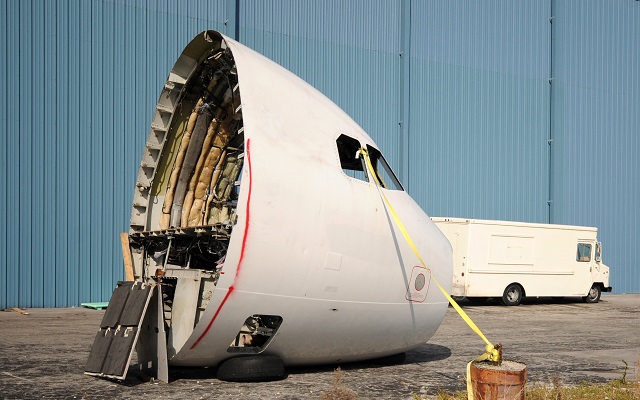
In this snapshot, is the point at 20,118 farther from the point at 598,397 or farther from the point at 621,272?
the point at 621,272

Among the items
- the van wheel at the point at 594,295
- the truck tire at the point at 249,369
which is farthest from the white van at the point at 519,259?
the truck tire at the point at 249,369

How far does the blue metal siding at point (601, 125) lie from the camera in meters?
34.8

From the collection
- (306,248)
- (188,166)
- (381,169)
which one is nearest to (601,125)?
(381,169)

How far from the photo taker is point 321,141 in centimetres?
981

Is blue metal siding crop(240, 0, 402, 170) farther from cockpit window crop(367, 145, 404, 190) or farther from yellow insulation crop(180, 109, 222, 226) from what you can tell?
cockpit window crop(367, 145, 404, 190)

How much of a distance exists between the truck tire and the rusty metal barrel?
2724 millimetres

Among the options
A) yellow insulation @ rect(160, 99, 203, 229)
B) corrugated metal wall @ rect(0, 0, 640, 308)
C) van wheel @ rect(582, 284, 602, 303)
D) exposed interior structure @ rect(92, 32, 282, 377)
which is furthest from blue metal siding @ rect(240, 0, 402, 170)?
yellow insulation @ rect(160, 99, 203, 229)

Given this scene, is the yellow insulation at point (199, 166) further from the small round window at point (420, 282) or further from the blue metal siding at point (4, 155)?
the blue metal siding at point (4, 155)

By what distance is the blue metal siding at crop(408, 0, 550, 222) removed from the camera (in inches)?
1212

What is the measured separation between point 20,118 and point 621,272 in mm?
28496

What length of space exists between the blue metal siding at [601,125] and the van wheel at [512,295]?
26.7 feet

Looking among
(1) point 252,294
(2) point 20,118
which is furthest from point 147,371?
(2) point 20,118

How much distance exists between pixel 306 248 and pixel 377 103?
2088 cm

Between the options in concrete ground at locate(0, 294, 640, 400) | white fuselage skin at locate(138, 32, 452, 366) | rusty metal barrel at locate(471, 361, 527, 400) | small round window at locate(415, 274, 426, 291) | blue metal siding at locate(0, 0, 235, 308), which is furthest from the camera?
blue metal siding at locate(0, 0, 235, 308)
